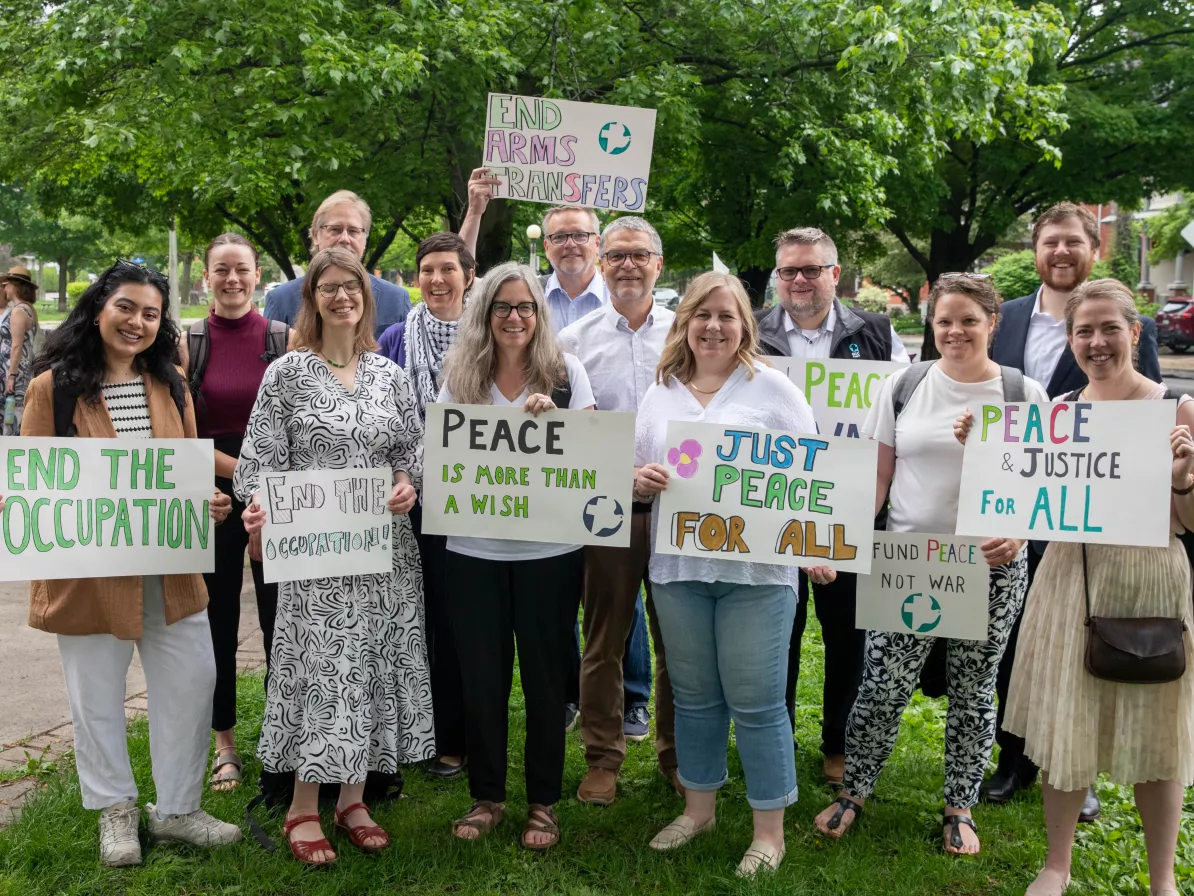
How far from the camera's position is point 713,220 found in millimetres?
18188

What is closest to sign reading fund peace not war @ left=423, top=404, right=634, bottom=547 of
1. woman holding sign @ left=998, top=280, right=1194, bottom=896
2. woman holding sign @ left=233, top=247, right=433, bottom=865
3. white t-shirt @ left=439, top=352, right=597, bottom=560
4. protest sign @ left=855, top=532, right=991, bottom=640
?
white t-shirt @ left=439, top=352, right=597, bottom=560

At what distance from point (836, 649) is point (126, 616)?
296 cm

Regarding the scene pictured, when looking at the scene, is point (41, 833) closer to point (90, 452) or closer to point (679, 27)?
point (90, 452)

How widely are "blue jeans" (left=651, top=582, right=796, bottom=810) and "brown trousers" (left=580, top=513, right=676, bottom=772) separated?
0.47 m

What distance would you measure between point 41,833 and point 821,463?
3311 millimetres

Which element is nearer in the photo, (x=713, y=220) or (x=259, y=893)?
(x=259, y=893)

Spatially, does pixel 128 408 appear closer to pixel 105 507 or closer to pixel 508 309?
pixel 105 507

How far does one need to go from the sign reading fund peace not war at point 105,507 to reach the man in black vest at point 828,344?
251cm

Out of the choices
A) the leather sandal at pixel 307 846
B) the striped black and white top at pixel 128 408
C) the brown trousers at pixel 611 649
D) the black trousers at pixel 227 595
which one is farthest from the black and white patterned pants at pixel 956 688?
the striped black and white top at pixel 128 408

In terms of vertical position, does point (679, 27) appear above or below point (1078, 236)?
above

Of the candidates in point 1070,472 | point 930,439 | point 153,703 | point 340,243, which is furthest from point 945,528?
point 153,703

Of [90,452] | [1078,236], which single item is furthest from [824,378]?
[90,452]

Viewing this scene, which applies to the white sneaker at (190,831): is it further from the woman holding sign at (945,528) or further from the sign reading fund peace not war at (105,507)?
the woman holding sign at (945,528)

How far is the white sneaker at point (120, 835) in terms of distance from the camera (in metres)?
3.98
